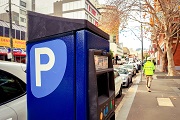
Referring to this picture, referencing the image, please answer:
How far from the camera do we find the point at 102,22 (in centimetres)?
1625

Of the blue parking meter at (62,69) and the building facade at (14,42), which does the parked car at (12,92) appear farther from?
the building facade at (14,42)

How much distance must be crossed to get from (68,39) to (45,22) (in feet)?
0.91

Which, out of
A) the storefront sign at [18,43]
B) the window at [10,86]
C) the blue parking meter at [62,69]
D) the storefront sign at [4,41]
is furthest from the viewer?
the storefront sign at [18,43]

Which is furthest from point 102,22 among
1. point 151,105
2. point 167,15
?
point 151,105

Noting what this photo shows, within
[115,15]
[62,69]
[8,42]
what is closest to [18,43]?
[8,42]

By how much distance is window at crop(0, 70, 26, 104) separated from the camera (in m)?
2.64

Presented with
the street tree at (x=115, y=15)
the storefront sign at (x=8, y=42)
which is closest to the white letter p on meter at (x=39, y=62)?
the street tree at (x=115, y=15)

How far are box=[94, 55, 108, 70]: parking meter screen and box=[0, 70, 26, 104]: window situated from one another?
4.45 feet

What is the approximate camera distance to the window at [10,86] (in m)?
2.64

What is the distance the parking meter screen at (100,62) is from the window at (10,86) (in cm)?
136

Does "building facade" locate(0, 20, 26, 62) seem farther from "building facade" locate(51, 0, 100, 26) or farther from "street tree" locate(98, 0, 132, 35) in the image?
"street tree" locate(98, 0, 132, 35)

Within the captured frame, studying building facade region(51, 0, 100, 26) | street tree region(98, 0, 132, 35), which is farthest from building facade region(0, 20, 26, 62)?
street tree region(98, 0, 132, 35)

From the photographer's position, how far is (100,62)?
6.41 feet

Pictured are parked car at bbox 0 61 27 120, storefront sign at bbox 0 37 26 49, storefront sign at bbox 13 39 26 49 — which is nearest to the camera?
parked car at bbox 0 61 27 120
